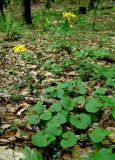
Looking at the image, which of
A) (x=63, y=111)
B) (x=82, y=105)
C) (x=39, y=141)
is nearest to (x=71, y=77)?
(x=82, y=105)

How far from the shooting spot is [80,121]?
3.16 metres

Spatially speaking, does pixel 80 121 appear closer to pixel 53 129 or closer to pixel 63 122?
pixel 63 122

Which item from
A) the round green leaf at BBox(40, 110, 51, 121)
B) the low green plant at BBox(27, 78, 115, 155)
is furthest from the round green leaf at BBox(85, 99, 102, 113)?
the round green leaf at BBox(40, 110, 51, 121)

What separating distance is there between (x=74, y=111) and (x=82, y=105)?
0.11 m

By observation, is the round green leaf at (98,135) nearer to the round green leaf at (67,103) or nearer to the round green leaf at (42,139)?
the round green leaf at (42,139)

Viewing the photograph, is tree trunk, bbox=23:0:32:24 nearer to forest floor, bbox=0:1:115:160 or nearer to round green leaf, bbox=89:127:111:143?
forest floor, bbox=0:1:115:160

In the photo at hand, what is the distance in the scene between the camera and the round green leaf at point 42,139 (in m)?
2.91

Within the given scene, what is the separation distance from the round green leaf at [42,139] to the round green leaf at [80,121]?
277 mm

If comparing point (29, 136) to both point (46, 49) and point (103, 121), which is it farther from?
point (46, 49)

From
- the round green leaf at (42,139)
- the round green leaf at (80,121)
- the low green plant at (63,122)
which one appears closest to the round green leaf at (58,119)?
the low green plant at (63,122)

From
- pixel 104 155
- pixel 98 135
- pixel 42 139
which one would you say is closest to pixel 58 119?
pixel 42 139

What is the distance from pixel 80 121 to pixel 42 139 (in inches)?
17.1

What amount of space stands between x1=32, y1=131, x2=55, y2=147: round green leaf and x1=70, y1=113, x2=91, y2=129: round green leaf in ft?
0.91

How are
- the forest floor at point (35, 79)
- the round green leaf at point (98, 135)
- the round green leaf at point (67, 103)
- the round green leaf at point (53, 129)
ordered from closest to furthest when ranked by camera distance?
the round green leaf at point (98, 135) → the round green leaf at point (53, 129) → the forest floor at point (35, 79) → the round green leaf at point (67, 103)
